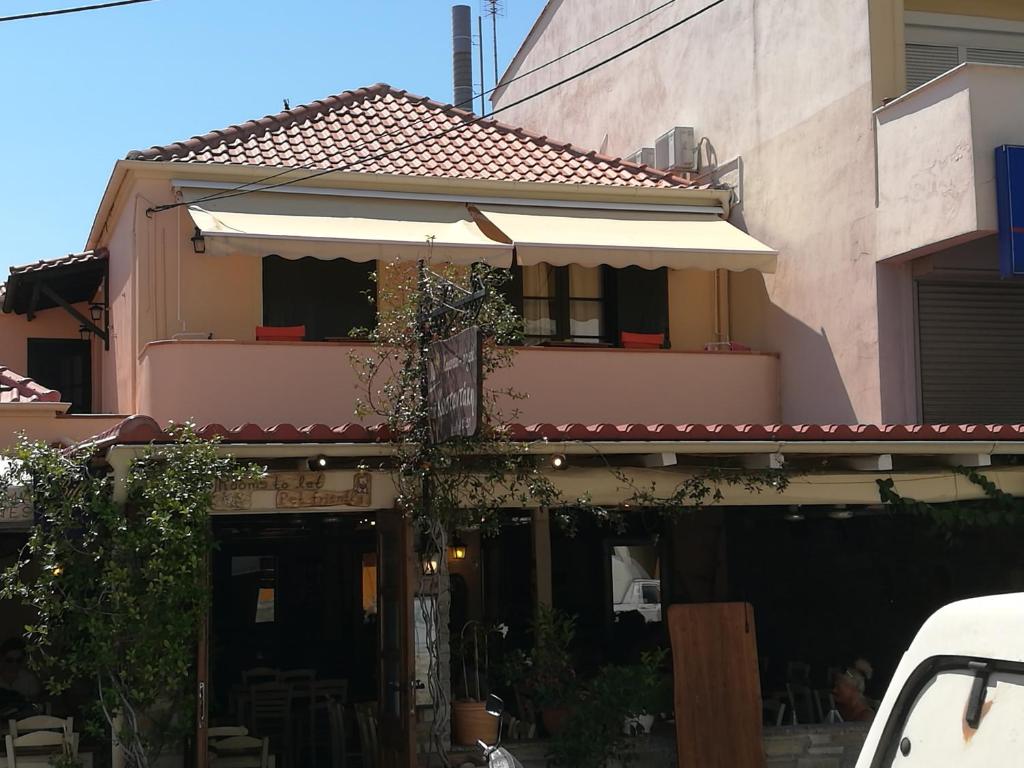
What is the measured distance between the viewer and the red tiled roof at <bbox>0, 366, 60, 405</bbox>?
541 inches

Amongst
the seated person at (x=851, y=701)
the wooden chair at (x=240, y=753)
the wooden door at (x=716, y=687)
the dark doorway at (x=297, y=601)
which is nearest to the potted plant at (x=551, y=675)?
the wooden door at (x=716, y=687)

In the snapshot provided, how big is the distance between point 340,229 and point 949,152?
6316 millimetres

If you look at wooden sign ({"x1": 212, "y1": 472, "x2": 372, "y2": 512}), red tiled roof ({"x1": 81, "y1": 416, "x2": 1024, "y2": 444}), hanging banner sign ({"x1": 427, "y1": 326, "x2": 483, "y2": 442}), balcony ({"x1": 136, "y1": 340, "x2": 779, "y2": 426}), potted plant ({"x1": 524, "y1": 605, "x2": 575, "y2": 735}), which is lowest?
potted plant ({"x1": 524, "y1": 605, "x2": 575, "y2": 735})

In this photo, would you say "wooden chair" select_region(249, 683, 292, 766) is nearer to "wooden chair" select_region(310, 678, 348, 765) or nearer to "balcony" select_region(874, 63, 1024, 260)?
"wooden chair" select_region(310, 678, 348, 765)

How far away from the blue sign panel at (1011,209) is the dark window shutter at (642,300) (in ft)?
14.4

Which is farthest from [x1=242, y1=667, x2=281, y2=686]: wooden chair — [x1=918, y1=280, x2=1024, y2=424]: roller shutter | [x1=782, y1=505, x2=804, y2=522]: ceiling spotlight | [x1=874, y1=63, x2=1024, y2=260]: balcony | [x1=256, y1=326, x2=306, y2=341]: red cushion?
[x1=874, y1=63, x2=1024, y2=260]: balcony

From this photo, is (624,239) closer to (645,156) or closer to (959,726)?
(645,156)

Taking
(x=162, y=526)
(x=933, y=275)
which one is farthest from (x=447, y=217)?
(x=162, y=526)


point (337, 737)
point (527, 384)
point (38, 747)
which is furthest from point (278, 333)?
point (38, 747)

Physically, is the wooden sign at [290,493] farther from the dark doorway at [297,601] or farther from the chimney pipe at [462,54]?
the chimney pipe at [462,54]

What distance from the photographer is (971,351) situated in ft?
46.8

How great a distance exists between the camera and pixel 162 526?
934 cm

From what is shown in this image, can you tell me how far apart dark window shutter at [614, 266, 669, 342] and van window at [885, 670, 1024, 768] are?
1235cm

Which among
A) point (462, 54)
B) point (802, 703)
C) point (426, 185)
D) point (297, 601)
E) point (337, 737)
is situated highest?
point (462, 54)
